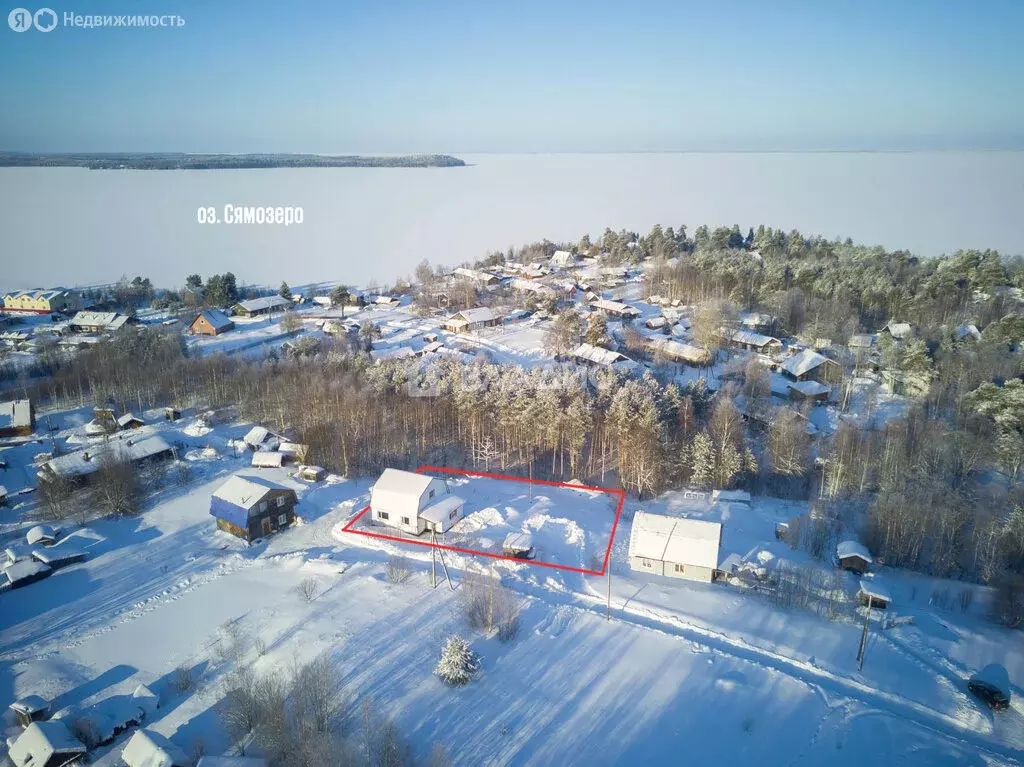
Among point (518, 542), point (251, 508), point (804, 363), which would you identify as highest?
point (804, 363)

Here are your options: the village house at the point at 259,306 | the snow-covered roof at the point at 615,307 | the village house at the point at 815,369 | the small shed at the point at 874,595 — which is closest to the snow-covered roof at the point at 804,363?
the village house at the point at 815,369

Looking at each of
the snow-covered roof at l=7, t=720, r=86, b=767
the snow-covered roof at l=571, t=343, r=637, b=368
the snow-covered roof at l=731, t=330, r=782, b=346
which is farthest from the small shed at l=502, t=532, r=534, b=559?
the snow-covered roof at l=731, t=330, r=782, b=346

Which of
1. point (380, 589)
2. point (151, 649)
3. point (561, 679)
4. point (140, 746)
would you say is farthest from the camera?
point (380, 589)

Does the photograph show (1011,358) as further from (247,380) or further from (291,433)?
(247,380)

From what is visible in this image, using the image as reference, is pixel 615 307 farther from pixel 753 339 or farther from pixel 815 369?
pixel 815 369

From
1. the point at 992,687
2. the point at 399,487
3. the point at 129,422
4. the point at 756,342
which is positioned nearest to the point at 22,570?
the point at 399,487

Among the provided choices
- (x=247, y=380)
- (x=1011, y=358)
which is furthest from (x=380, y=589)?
(x=1011, y=358)

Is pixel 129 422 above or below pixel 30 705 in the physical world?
above
